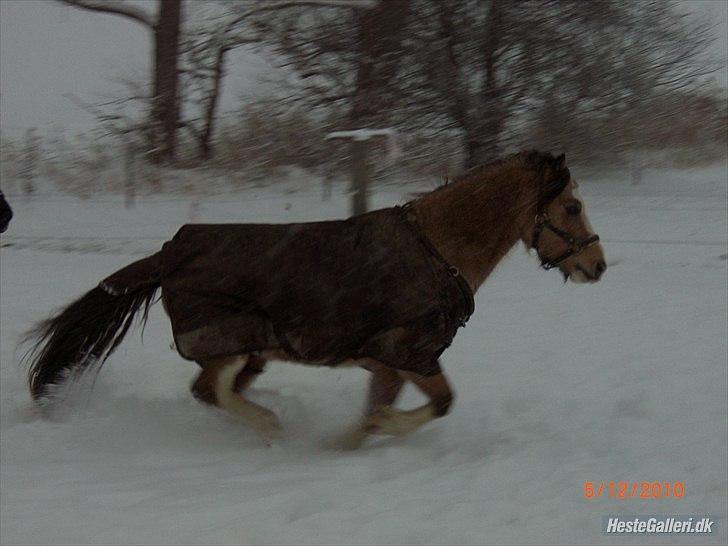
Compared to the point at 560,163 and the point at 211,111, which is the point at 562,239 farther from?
the point at 211,111

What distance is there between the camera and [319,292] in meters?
3.69

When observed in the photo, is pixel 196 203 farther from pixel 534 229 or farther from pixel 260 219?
pixel 534 229

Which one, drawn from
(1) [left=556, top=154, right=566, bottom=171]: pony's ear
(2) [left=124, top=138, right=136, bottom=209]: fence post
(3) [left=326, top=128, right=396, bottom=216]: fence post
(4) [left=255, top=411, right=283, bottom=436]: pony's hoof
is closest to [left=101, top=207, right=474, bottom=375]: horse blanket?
(4) [left=255, top=411, right=283, bottom=436]: pony's hoof

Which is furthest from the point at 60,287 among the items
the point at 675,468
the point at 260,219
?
the point at 675,468

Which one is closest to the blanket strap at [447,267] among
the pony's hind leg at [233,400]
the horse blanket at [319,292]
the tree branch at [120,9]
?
the horse blanket at [319,292]

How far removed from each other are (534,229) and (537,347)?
2.01 meters

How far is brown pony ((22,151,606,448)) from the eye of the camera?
144 inches

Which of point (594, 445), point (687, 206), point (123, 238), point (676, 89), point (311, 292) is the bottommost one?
point (123, 238)

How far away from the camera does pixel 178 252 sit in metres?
3.84

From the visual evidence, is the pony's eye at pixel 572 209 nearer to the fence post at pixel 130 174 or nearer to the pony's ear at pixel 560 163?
the pony's ear at pixel 560 163

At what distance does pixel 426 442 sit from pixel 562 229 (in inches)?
48.2

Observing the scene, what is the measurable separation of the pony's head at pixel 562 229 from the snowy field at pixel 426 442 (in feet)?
2.90

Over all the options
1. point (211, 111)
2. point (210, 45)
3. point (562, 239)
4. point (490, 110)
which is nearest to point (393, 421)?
point (562, 239)

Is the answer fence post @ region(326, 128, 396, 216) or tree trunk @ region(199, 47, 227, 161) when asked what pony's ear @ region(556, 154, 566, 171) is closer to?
fence post @ region(326, 128, 396, 216)
